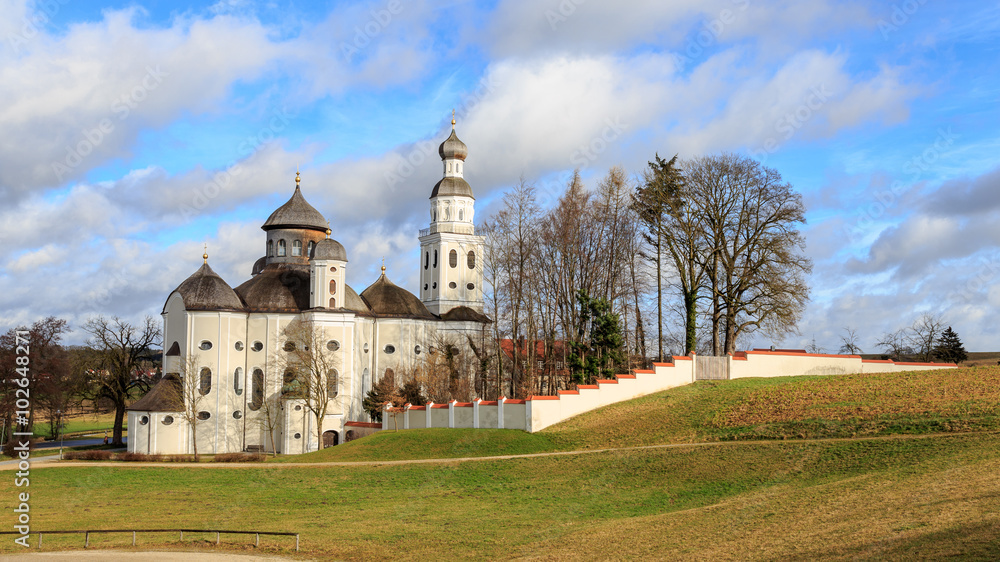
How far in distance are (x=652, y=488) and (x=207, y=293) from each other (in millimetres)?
35458

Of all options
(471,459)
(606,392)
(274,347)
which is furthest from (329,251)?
(471,459)

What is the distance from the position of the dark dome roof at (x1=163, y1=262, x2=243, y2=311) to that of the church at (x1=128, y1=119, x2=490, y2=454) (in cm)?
6

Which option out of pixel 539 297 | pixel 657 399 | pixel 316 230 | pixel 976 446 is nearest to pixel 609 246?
pixel 539 297

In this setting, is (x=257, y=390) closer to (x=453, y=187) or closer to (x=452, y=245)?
(x=452, y=245)

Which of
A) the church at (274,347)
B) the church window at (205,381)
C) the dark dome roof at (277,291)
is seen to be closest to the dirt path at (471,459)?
the church at (274,347)

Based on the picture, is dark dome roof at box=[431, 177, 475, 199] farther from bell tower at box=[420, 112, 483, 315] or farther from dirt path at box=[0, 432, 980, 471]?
dirt path at box=[0, 432, 980, 471]

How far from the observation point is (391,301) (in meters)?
56.9

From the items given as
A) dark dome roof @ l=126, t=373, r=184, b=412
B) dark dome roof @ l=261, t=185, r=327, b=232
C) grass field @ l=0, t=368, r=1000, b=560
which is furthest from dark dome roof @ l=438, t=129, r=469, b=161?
grass field @ l=0, t=368, r=1000, b=560

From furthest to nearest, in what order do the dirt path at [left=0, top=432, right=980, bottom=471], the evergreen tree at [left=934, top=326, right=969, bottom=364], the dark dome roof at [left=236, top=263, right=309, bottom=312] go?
the dark dome roof at [left=236, top=263, right=309, bottom=312] < the evergreen tree at [left=934, top=326, right=969, bottom=364] < the dirt path at [left=0, top=432, right=980, bottom=471]

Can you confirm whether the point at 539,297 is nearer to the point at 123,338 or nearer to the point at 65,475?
the point at 65,475

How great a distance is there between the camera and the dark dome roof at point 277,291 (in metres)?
52.2

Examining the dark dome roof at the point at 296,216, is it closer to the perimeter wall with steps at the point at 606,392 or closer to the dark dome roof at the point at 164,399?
the dark dome roof at the point at 164,399

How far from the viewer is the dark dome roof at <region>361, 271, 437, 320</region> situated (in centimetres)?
5650

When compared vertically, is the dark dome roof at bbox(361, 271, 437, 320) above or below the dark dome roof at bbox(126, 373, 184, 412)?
above
